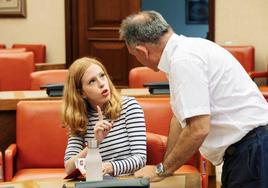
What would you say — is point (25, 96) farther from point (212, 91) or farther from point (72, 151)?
point (212, 91)

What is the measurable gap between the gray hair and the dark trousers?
1.72 feet

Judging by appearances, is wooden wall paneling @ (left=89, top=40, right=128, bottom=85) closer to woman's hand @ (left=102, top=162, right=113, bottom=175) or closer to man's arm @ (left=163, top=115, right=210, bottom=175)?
woman's hand @ (left=102, top=162, right=113, bottom=175)

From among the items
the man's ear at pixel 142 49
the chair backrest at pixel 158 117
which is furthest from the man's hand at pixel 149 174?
the chair backrest at pixel 158 117

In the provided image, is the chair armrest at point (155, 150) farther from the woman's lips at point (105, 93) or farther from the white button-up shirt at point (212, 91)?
the white button-up shirt at point (212, 91)

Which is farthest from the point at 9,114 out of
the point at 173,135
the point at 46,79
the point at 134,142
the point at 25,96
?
the point at 173,135

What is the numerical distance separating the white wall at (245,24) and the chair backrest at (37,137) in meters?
4.08

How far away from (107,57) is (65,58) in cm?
61

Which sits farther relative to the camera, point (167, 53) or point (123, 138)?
point (123, 138)

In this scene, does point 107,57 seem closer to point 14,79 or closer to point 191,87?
point 14,79

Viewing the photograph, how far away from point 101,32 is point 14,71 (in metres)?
2.18

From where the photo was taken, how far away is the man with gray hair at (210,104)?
1.97m

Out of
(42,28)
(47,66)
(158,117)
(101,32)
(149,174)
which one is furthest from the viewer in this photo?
(42,28)

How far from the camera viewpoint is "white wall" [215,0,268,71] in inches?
264

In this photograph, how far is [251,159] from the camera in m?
2.06
